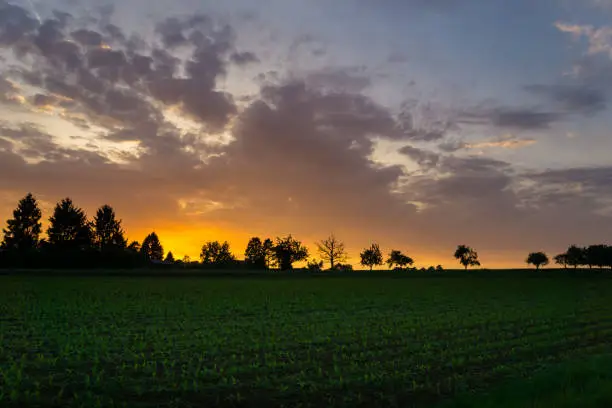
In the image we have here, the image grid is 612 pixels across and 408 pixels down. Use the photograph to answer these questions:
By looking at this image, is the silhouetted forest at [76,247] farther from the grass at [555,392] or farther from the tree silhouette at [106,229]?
the grass at [555,392]

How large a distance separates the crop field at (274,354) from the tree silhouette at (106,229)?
15414cm

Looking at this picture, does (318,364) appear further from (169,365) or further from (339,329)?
(339,329)

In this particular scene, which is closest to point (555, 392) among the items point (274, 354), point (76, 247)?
point (274, 354)

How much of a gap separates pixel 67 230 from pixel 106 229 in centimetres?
3015

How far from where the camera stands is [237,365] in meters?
18.8

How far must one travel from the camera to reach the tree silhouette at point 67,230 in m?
157

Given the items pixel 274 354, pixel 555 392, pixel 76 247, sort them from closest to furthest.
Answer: pixel 555 392
pixel 274 354
pixel 76 247

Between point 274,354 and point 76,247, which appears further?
point 76,247

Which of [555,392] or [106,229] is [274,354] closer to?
[555,392]

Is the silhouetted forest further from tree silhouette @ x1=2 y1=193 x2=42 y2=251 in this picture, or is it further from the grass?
the grass

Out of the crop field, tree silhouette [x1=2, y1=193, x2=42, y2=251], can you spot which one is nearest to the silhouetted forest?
tree silhouette [x1=2, y1=193, x2=42, y2=251]

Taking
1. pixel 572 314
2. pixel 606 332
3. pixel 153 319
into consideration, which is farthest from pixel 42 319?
pixel 572 314

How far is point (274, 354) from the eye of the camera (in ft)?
69.3

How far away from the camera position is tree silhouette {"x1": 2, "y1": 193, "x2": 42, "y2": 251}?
16275cm
